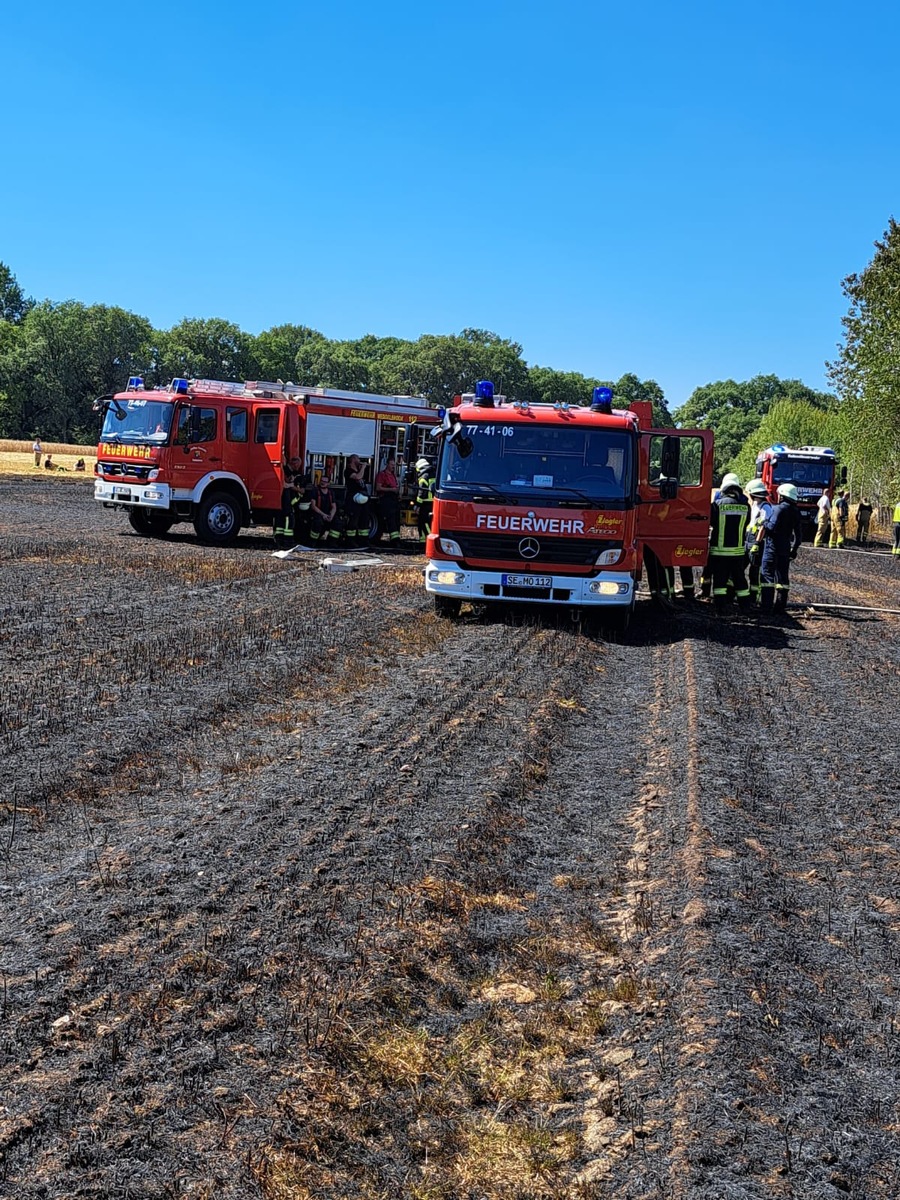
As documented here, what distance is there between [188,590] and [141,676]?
16.7ft

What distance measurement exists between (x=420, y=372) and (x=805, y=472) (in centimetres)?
10236

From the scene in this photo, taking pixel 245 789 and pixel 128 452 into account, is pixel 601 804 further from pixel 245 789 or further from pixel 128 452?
pixel 128 452

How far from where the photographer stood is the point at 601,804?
6.58 meters

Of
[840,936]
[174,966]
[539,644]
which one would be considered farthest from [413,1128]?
[539,644]

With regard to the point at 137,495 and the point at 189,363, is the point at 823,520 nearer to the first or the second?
the point at 137,495

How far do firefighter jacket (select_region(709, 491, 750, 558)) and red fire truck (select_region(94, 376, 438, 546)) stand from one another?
8973 mm

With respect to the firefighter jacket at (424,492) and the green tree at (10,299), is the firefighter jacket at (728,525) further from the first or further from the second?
the green tree at (10,299)

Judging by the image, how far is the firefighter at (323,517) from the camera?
2122 centimetres

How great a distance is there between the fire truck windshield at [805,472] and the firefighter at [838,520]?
27.6 inches

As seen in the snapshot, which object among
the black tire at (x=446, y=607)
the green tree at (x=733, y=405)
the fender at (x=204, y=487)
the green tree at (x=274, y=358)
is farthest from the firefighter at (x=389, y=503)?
the green tree at (x=733, y=405)

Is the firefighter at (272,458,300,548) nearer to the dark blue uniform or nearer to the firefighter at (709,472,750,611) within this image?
the firefighter at (709,472,750,611)

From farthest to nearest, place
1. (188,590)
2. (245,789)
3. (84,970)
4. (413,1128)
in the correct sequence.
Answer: (188,590) < (245,789) < (84,970) < (413,1128)

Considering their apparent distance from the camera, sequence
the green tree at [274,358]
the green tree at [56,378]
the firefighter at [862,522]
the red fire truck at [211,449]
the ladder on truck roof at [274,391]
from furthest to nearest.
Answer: the green tree at [274,358]
the green tree at [56,378]
the firefighter at [862,522]
the ladder on truck roof at [274,391]
the red fire truck at [211,449]

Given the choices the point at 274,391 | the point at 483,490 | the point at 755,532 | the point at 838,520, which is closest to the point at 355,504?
the point at 274,391
